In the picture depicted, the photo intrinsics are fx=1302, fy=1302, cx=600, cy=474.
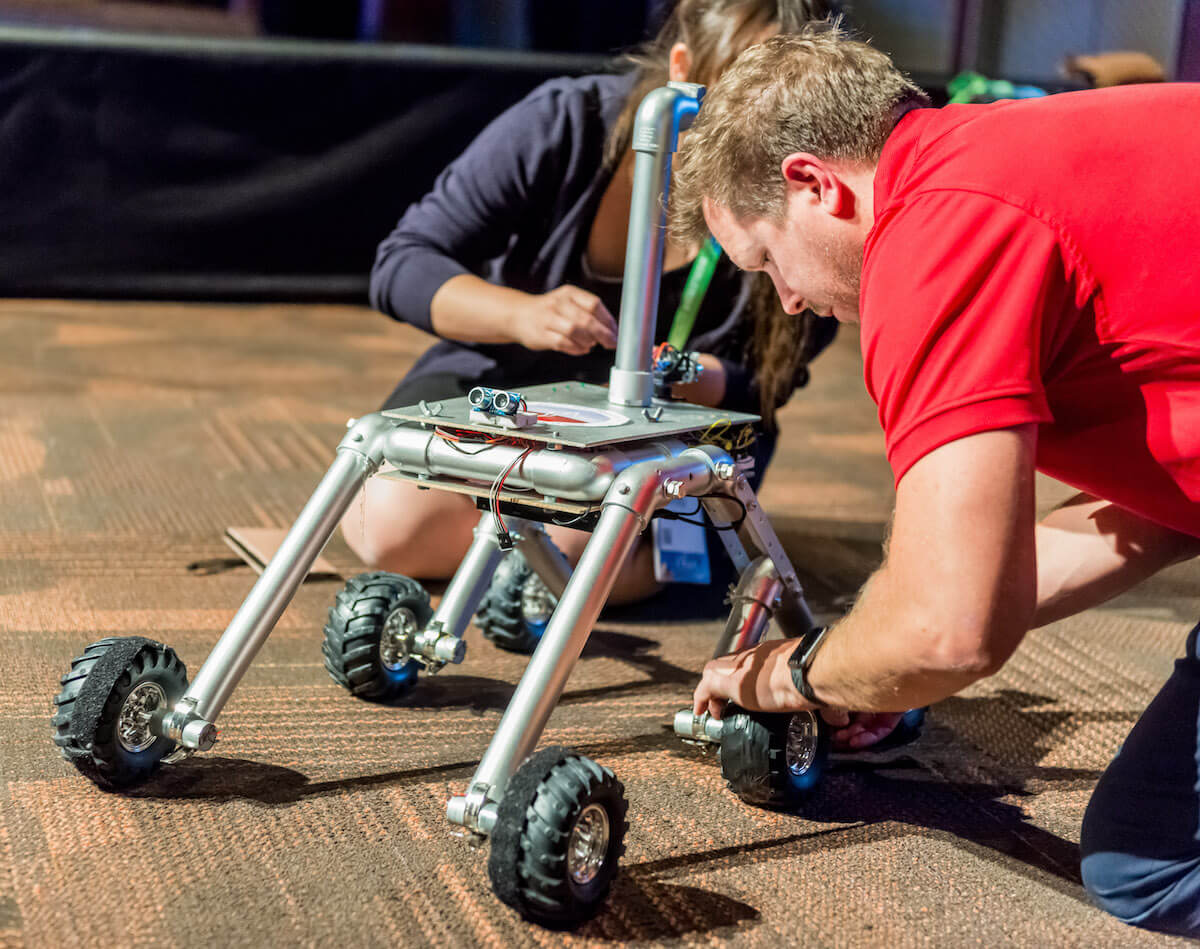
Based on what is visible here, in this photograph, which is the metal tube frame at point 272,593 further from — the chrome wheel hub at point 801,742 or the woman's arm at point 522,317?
the chrome wheel hub at point 801,742

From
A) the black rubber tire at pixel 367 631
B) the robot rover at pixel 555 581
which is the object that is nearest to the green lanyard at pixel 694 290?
the robot rover at pixel 555 581

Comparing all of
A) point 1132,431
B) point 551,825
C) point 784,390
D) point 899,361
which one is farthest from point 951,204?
point 784,390

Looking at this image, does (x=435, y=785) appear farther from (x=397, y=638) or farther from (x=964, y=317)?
(x=964, y=317)

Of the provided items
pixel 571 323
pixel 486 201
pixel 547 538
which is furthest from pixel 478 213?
pixel 547 538

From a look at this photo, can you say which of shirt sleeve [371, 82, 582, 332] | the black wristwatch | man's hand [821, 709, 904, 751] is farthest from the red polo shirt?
shirt sleeve [371, 82, 582, 332]

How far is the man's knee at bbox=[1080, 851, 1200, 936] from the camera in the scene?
90 centimetres

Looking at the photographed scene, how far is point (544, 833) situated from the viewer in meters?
0.79

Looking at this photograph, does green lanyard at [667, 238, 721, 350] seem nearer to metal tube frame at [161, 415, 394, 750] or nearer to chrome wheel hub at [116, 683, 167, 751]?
metal tube frame at [161, 415, 394, 750]

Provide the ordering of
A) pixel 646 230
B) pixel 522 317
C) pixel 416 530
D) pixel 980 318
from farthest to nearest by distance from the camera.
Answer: pixel 416 530 < pixel 522 317 < pixel 646 230 < pixel 980 318

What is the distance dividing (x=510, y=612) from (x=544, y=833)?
60 centimetres

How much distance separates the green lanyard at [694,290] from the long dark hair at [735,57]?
0.31ft

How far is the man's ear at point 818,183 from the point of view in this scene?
0.82 m

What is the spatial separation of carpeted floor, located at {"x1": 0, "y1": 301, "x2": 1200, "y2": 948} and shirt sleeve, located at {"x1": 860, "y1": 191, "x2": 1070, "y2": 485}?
1.23 ft

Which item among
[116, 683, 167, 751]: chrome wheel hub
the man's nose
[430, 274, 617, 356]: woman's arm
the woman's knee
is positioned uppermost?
the man's nose
